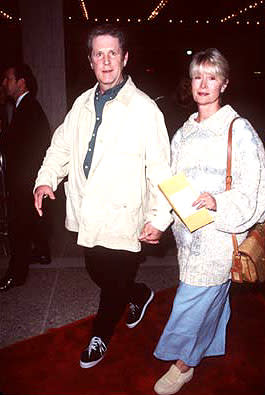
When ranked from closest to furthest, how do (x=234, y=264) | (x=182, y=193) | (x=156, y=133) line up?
(x=182, y=193), (x=234, y=264), (x=156, y=133)

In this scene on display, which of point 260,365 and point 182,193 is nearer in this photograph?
point 182,193

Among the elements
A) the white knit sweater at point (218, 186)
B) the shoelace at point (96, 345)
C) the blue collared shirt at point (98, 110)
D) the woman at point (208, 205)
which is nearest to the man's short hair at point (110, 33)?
the blue collared shirt at point (98, 110)

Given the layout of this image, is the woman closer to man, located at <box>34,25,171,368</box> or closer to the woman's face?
the woman's face

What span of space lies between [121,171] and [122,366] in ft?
4.18

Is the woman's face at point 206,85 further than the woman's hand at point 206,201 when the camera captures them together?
Yes

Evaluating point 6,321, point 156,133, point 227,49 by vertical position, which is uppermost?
point 227,49

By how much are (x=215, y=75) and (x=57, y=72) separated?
12.8 feet

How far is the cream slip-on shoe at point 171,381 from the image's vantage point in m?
2.34

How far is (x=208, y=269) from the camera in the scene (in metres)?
2.13

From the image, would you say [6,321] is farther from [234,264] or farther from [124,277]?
[234,264]

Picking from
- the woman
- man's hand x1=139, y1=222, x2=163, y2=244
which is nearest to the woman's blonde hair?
the woman

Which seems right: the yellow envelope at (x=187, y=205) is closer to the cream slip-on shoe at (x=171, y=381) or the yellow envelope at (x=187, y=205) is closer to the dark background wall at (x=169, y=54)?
the cream slip-on shoe at (x=171, y=381)

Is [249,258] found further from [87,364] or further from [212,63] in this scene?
[87,364]

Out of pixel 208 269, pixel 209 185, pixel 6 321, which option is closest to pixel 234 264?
pixel 208 269
